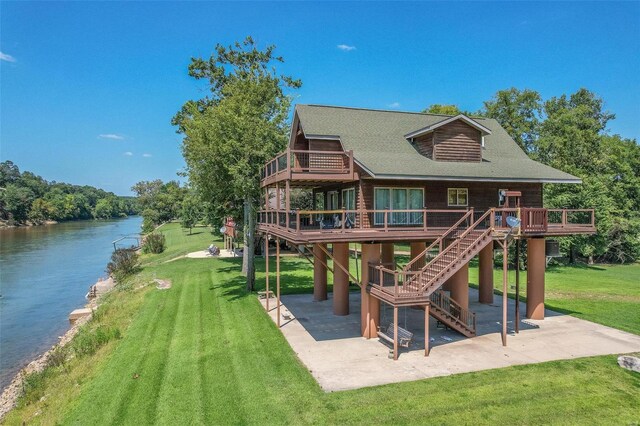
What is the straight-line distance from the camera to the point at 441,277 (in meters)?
15.1

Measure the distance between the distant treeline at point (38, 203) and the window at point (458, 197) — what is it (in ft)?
405

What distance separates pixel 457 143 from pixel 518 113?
30057 mm

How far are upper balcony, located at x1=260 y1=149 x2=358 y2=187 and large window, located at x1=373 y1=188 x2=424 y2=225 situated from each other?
1488 millimetres

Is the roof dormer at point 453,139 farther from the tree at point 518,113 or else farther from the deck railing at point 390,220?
the tree at point 518,113

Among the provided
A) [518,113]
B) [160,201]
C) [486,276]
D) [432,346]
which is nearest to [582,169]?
[518,113]

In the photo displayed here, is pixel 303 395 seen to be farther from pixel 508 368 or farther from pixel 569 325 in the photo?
pixel 569 325

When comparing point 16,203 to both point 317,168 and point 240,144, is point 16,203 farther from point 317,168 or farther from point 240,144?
point 317,168

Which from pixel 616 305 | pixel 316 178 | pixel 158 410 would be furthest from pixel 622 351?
pixel 158 410

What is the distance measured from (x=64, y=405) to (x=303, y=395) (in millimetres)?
7535

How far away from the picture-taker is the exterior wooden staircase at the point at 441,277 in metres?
14.5

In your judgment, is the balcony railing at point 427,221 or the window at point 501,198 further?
the window at point 501,198

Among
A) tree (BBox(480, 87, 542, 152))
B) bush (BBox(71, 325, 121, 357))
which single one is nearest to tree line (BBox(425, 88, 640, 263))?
tree (BBox(480, 87, 542, 152))

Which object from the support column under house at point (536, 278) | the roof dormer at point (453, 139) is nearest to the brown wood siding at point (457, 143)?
the roof dormer at point (453, 139)

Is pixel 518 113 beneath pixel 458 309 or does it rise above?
above
